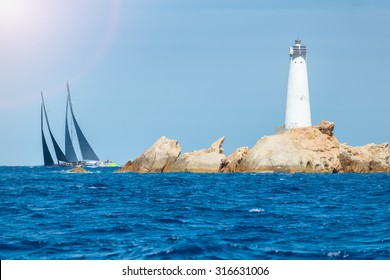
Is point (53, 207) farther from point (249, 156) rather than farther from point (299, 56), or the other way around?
point (299, 56)

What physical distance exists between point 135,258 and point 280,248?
420 cm

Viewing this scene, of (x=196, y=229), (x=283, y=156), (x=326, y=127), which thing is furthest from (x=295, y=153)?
(x=196, y=229)

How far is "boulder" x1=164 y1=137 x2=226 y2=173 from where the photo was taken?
320ft

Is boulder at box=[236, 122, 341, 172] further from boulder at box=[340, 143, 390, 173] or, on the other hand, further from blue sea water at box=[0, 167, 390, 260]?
blue sea water at box=[0, 167, 390, 260]

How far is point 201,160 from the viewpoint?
99.1 metres

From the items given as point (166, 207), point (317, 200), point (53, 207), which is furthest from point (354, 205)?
point (53, 207)

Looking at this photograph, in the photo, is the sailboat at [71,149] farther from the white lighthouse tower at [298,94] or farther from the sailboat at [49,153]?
the white lighthouse tower at [298,94]

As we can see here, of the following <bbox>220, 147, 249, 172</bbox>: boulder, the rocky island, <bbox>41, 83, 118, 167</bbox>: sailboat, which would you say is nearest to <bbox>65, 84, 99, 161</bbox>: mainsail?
<bbox>41, 83, 118, 167</bbox>: sailboat

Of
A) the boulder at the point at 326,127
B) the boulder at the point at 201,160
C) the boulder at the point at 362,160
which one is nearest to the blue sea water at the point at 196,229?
the boulder at the point at 362,160

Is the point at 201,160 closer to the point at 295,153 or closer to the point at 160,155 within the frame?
the point at 160,155

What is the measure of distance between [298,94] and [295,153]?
1045 cm

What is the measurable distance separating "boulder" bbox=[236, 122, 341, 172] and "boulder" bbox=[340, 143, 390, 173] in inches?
59.2

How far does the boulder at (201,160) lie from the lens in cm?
9769

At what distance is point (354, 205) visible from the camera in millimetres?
34781
